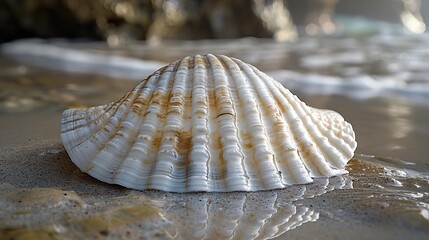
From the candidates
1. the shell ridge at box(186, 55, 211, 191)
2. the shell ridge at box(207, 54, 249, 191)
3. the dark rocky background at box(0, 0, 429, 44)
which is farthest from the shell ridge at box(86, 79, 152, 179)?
the dark rocky background at box(0, 0, 429, 44)

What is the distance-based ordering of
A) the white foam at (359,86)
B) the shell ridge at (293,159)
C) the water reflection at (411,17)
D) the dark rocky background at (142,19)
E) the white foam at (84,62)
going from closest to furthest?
the shell ridge at (293,159) < the white foam at (359,86) < the white foam at (84,62) < the dark rocky background at (142,19) < the water reflection at (411,17)

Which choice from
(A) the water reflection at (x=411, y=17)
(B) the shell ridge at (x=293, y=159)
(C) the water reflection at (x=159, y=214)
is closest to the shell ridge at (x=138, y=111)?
(C) the water reflection at (x=159, y=214)

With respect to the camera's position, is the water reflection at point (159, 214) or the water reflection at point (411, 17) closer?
the water reflection at point (159, 214)

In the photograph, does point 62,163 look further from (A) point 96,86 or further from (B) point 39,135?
(A) point 96,86

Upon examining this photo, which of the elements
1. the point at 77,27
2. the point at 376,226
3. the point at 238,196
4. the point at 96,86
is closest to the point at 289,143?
the point at 238,196

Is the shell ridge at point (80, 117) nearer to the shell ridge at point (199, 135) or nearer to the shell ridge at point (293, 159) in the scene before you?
the shell ridge at point (199, 135)

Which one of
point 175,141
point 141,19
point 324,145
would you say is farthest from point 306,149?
point 141,19

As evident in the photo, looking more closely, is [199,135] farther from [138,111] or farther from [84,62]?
[84,62]
